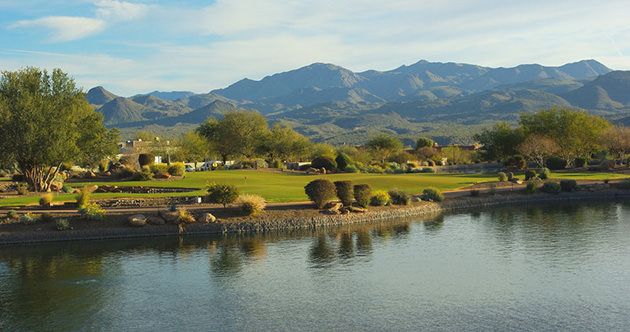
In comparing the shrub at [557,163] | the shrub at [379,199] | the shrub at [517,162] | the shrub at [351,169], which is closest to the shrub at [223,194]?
the shrub at [379,199]

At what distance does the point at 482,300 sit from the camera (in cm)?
1912

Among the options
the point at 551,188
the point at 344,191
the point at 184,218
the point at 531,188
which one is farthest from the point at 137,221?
the point at 551,188

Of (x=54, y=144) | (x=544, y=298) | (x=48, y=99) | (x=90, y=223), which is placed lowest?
(x=544, y=298)

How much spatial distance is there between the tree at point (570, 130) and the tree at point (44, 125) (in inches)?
2855

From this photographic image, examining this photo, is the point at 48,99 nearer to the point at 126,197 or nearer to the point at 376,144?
the point at 126,197

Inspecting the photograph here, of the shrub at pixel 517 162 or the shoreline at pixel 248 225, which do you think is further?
the shrub at pixel 517 162

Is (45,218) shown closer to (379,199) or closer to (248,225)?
(248,225)

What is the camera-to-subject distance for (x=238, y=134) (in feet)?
315

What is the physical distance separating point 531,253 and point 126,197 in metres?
30.0

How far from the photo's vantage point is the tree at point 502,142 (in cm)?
9556

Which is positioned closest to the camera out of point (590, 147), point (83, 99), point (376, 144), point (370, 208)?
point (370, 208)

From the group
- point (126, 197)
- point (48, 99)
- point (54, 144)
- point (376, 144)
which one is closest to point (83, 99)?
point (48, 99)

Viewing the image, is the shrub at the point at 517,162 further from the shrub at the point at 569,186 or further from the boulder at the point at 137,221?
the boulder at the point at 137,221

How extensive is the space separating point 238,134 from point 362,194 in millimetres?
59526
